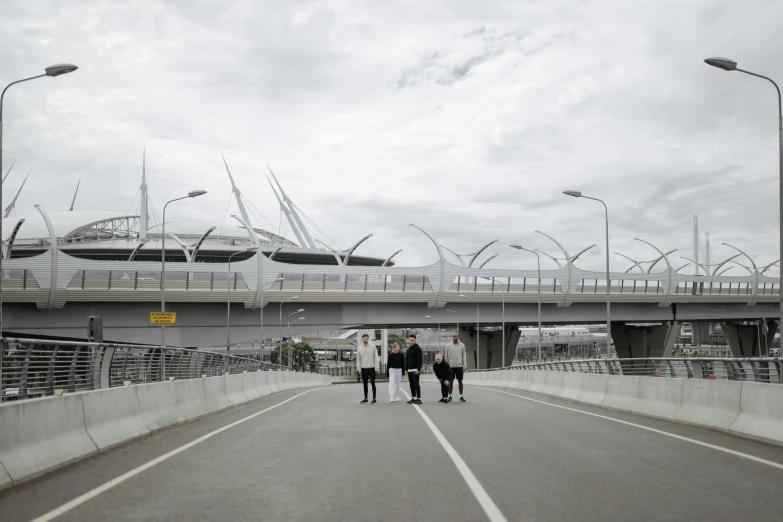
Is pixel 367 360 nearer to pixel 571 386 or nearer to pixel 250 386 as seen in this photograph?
pixel 250 386

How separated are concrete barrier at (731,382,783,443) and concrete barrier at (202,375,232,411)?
36.3 ft

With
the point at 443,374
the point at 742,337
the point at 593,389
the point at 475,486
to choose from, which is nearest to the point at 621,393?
the point at 593,389

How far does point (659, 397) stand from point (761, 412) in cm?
457

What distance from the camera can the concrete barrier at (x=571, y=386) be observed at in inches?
961

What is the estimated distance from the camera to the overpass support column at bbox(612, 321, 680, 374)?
85.7 m

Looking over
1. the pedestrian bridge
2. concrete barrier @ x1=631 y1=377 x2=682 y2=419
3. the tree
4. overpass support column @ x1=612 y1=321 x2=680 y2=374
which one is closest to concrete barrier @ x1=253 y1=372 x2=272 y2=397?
the pedestrian bridge

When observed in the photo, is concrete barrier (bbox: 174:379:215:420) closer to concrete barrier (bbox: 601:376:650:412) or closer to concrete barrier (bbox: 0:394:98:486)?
concrete barrier (bbox: 0:394:98:486)

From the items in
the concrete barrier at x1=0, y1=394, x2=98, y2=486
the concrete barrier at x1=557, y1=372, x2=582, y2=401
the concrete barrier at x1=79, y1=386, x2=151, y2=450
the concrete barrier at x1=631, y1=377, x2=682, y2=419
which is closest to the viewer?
the concrete barrier at x1=0, y1=394, x2=98, y2=486

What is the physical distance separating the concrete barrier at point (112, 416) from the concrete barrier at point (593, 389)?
40.7 ft

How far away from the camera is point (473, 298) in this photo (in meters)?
67.4

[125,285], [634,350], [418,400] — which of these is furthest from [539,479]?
[634,350]

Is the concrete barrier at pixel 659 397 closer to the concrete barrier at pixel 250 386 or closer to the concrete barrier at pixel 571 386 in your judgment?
the concrete barrier at pixel 571 386

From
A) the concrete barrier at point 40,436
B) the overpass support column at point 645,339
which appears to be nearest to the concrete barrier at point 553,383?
the concrete barrier at point 40,436

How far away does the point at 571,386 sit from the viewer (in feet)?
83.4
